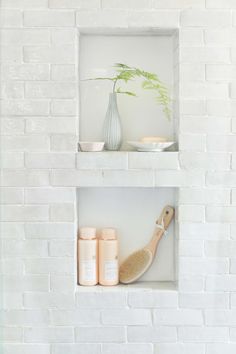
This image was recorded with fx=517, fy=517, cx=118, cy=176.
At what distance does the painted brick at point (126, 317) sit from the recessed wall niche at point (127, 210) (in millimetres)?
188

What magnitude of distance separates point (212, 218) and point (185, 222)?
10 cm

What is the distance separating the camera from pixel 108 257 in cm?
197

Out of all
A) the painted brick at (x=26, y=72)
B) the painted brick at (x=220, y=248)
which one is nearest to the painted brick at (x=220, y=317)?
the painted brick at (x=220, y=248)

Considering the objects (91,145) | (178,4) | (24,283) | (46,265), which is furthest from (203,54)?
(24,283)

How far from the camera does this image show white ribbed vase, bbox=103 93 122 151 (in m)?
1.96

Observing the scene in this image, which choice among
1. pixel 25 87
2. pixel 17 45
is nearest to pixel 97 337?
pixel 25 87

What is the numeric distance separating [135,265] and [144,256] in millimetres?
51

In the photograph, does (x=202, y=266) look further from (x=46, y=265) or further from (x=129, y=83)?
(x=129, y=83)

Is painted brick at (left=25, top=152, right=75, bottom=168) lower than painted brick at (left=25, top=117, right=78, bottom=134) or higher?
lower

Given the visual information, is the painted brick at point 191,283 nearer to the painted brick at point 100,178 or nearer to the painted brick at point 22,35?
the painted brick at point 100,178

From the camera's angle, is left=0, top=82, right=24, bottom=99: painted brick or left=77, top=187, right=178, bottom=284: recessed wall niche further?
left=77, top=187, right=178, bottom=284: recessed wall niche

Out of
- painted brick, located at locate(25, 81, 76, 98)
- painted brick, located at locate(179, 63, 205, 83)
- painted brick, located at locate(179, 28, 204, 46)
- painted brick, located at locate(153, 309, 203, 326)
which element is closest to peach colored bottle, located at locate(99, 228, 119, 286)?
painted brick, located at locate(153, 309, 203, 326)

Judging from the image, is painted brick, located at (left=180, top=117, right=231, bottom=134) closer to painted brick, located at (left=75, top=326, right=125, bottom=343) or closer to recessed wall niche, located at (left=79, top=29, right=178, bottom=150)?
recessed wall niche, located at (left=79, top=29, right=178, bottom=150)

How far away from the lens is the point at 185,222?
6.36 feet
